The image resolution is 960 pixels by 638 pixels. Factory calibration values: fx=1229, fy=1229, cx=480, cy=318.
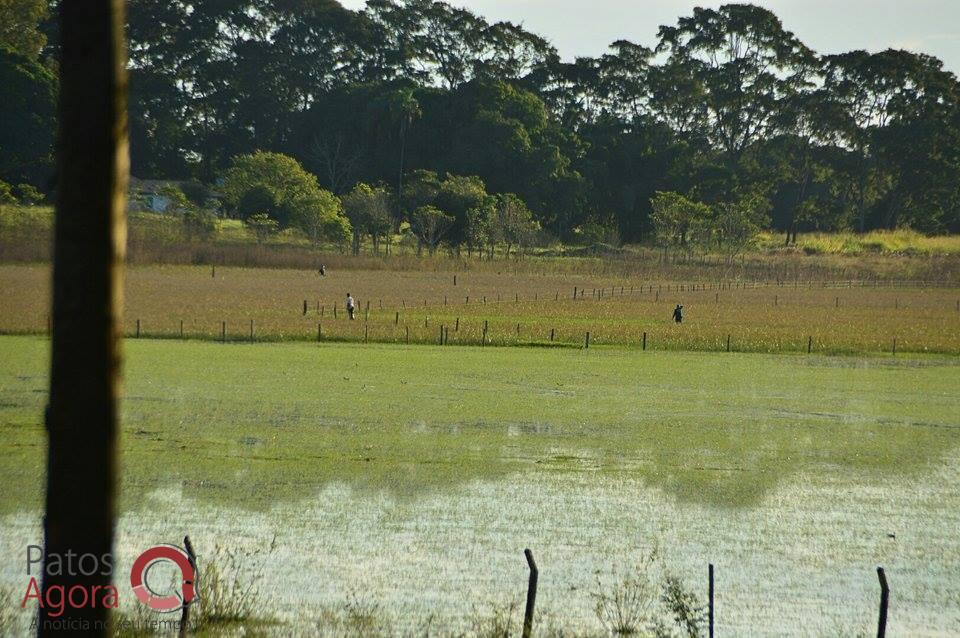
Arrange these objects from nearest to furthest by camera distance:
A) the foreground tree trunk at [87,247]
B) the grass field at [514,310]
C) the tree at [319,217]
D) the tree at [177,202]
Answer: the foreground tree trunk at [87,247], the grass field at [514,310], the tree at [177,202], the tree at [319,217]

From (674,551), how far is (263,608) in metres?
4.31

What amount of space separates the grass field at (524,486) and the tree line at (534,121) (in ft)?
170

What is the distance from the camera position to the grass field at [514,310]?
34719mm

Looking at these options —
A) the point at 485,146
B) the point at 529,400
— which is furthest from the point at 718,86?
the point at 529,400

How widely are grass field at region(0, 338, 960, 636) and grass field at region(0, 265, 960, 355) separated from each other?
8339mm

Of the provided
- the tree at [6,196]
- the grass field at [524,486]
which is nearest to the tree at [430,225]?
the tree at [6,196]

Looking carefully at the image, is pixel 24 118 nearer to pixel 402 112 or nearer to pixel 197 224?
pixel 197 224

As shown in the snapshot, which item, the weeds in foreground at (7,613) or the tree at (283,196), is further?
the tree at (283,196)

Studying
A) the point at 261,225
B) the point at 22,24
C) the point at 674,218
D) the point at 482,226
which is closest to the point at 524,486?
the point at 261,225

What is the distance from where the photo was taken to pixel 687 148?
91.5 metres

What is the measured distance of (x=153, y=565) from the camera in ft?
35.4

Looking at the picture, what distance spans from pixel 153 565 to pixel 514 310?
3499 cm

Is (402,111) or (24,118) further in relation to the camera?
(402,111)

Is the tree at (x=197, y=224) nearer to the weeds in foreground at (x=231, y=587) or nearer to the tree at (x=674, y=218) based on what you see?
the tree at (x=674, y=218)
